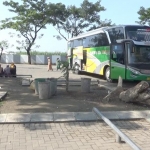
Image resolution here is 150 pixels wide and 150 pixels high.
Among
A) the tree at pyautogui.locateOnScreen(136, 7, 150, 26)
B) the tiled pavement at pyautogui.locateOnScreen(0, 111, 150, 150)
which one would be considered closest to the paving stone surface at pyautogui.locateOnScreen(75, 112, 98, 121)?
the tiled pavement at pyautogui.locateOnScreen(0, 111, 150, 150)

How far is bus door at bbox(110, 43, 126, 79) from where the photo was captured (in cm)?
1318

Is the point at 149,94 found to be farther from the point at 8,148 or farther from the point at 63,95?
the point at 8,148

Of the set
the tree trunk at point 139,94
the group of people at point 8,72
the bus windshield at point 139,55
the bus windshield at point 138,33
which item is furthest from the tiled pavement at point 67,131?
the group of people at point 8,72

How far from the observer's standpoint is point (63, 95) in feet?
30.1

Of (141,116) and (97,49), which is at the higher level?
(97,49)

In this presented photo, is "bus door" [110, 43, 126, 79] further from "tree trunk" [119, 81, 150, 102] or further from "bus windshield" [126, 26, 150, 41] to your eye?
"tree trunk" [119, 81, 150, 102]

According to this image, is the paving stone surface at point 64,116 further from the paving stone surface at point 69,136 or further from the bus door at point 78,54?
the bus door at point 78,54

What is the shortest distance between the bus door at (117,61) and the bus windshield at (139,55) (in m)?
0.40

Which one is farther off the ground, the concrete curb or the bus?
the bus

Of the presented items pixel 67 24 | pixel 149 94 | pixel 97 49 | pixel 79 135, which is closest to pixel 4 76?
pixel 97 49

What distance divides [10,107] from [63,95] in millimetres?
2434

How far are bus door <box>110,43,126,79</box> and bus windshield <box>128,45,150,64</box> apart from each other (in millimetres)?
404

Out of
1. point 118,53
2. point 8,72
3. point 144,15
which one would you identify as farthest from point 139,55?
point 144,15

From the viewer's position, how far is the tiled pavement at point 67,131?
15.0 ft
